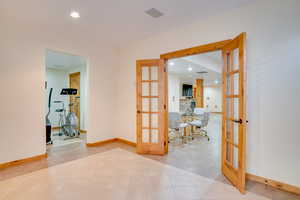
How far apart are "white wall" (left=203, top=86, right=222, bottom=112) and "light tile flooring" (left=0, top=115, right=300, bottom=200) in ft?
37.4

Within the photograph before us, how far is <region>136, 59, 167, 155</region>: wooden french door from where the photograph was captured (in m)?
3.39

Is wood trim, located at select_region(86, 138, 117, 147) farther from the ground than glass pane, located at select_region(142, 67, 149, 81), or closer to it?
closer to it

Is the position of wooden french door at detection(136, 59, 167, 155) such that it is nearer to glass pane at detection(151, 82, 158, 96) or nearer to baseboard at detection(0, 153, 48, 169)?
glass pane at detection(151, 82, 158, 96)

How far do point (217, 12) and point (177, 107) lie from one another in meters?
5.70

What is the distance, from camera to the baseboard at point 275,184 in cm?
202

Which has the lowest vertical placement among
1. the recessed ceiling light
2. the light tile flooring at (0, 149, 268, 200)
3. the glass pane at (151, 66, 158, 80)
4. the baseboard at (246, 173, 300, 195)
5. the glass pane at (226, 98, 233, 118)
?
the light tile flooring at (0, 149, 268, 200)

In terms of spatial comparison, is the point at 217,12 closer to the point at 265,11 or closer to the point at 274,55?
the point at 265,11

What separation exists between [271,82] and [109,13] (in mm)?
2775

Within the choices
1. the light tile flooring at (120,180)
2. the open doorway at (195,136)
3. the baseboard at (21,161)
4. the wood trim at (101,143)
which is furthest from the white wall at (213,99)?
the baseboard at (21,161)

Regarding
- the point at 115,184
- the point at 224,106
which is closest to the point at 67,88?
the point at 115,184

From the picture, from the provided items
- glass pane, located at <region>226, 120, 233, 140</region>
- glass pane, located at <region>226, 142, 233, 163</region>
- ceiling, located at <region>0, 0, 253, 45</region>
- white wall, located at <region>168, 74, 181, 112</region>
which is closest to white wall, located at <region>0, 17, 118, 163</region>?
ceiling, located at <region>0, 0, 253, 45</region>

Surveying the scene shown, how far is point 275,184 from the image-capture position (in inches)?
84.5

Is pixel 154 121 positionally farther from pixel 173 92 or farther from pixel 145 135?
pixel 173 92

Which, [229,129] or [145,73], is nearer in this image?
[229,129]
